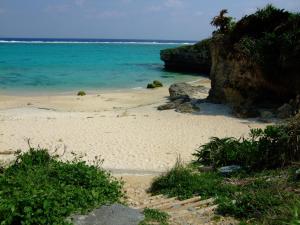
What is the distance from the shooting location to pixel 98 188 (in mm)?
8219

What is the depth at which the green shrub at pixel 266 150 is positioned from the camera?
32.6 feet

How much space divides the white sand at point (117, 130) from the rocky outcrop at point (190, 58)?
19.8 metres

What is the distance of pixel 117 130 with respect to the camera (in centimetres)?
1667

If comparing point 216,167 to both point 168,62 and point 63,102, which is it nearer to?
point 63,102

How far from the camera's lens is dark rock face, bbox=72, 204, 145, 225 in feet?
22.5

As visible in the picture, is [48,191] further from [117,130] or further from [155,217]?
[117,130]

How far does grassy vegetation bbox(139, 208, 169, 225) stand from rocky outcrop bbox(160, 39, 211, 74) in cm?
3438

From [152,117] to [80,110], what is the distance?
478 cm

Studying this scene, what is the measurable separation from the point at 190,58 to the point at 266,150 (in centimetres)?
3495

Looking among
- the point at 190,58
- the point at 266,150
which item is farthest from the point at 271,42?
the point at 190,58

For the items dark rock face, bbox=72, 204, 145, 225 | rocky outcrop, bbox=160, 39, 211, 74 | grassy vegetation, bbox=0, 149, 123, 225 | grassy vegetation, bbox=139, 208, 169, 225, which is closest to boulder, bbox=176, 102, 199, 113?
grassy vegetation, bbox=0, 149, 123, 225

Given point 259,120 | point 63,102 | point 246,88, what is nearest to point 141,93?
point 63,102

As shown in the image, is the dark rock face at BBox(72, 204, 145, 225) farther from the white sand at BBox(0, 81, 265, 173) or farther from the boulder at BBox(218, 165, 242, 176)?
the white sand at BBox(0, 81, 265, 173)

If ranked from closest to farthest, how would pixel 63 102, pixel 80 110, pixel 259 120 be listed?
pixel 259 120, pixel 80 110, pixel 63 102
